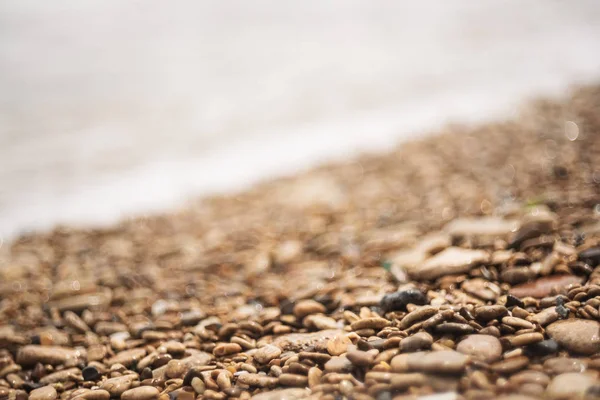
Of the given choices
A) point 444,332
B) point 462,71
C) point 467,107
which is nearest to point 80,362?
point 444,332

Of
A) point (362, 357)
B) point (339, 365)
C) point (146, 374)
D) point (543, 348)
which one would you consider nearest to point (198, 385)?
point (146, 374)

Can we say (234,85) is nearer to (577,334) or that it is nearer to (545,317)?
(545,317)

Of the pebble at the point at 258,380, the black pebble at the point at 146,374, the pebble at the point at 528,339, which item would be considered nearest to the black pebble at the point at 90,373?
the black pebble at the point at 146,374

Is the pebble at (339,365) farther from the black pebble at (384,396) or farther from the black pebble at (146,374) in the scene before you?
the black pebble at (146,374)

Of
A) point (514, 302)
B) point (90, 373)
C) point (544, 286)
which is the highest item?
point (544, 286)

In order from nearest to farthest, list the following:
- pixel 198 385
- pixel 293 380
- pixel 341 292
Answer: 1. pixel 293 380
2. pixel 198 385
3. pixel 341 292

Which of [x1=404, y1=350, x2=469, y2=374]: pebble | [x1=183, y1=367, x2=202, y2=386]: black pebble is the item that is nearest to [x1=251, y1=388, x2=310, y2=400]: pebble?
[x1=183, y1=367, x2=202, y2=386]: black pebble

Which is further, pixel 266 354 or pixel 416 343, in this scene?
pixel 266 354
